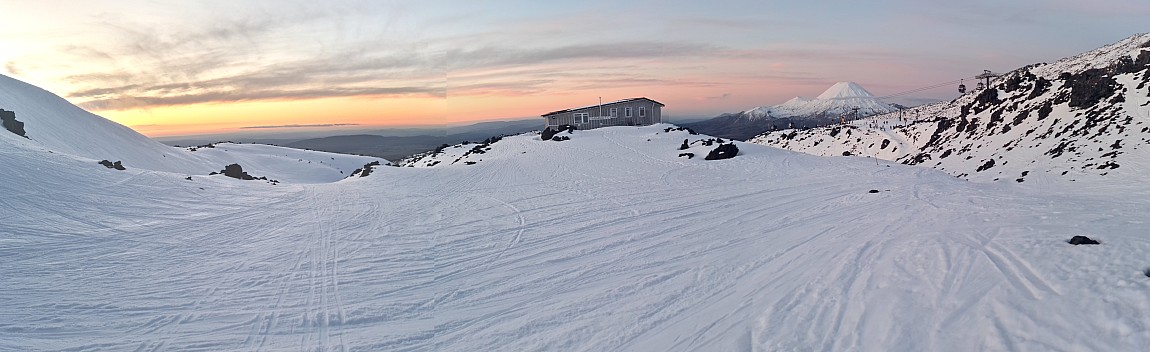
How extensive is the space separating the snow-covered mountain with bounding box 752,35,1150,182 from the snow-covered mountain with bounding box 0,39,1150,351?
8.19ft

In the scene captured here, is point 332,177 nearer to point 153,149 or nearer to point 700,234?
point 153,149

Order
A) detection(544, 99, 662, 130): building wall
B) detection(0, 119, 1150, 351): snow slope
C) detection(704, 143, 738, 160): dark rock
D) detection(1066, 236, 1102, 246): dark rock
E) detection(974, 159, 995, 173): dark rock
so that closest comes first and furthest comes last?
detection(0, 119, 1150, 351): snow slope → detection(1066, 236, 1102, 246): dark rock → detection(974, 159, 995, 173): dark rock → detection(704, 143, 738, 160): dark rock → detection(544, 99, 662, 130): building wall

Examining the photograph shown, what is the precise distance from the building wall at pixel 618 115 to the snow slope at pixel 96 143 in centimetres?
2779

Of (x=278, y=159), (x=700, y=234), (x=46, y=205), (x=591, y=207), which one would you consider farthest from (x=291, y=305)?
(x=278, y=159)

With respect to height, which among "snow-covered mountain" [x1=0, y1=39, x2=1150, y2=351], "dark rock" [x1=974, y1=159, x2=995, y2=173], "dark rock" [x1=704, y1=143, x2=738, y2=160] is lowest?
"dark rock" [x1=974, y1=159, x2=995, y2=173]

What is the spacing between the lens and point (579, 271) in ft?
28.5

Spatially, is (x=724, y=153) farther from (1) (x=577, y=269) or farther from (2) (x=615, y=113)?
(2) (x=615, y=113)

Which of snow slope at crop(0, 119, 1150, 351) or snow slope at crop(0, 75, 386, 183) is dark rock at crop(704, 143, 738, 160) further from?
snow slope at crop(0, 75, 386, 183)

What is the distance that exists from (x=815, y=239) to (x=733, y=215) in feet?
9.21

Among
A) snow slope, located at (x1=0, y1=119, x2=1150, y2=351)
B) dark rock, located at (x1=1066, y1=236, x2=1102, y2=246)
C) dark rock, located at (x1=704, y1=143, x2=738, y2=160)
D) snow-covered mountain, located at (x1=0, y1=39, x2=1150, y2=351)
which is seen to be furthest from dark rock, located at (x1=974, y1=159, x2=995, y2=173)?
dark rock, located at (x1=1066, y1=236, x2=1102, y2=246)

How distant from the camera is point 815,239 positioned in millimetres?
9891

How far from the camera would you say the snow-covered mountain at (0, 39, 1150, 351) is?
6004 millimetres

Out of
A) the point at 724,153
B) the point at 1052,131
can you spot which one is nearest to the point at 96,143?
the point at 724,153

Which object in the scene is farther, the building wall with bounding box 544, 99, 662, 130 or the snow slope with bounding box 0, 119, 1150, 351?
the building wall with bounding box 544, 99, 662, 130
